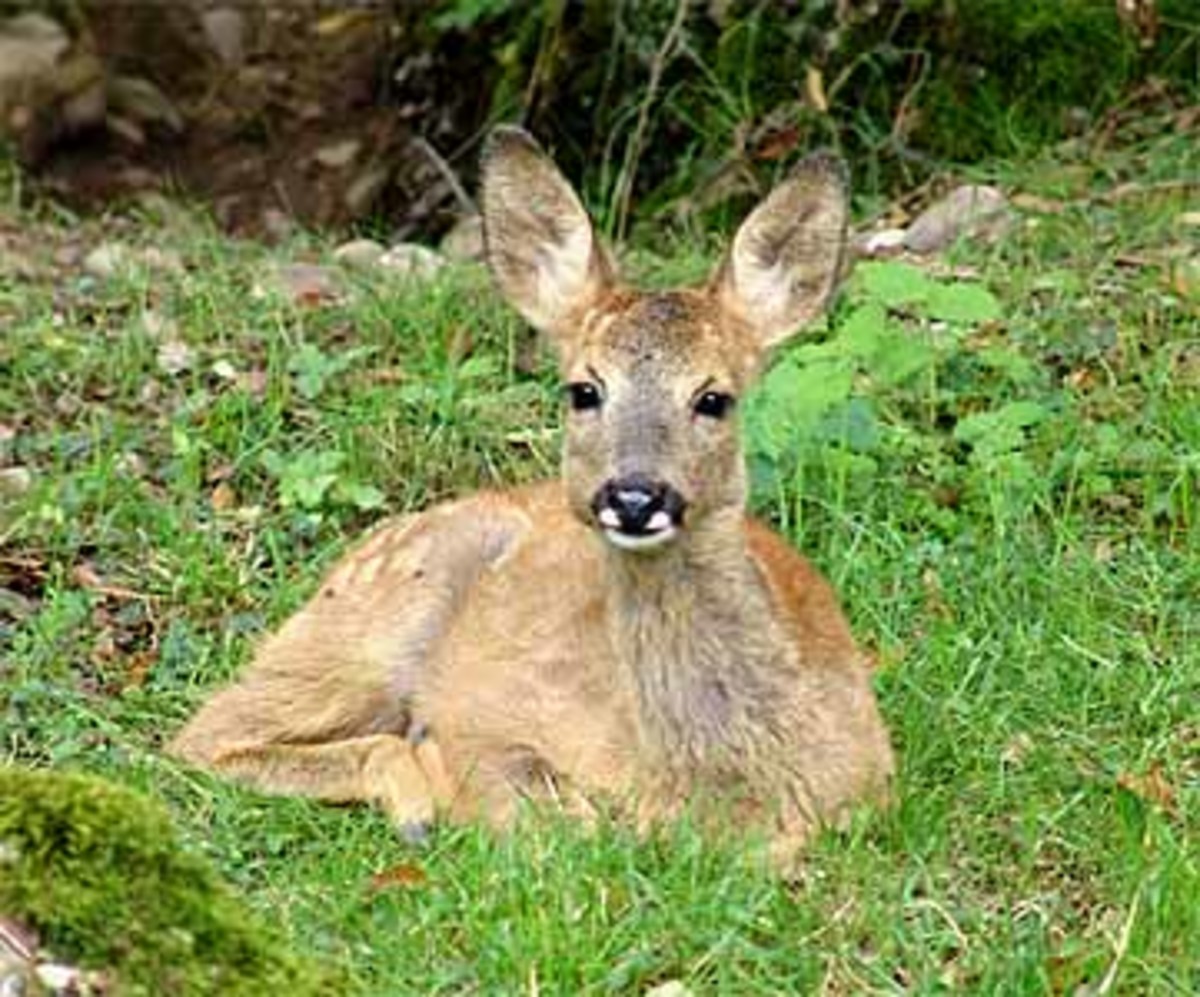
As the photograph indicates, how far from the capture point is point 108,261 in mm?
8711

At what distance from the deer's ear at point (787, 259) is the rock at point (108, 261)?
273 cm

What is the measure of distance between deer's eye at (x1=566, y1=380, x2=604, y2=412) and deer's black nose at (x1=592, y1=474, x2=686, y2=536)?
0.22 meters

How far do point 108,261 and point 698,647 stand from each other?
3317 mm

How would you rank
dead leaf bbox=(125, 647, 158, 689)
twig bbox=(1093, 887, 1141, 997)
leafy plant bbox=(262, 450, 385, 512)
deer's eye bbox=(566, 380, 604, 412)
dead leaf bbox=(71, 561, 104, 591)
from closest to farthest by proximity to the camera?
twig bbox=(1093, 887, 1141, 997) → deer's eye bbox=(566, 380, 604, 412) → dead leaf bbox=(125, 647, 158, 689) → dead leaf bbox=(71, 561, 104, 591) → leafy plant bbox=(262, 450, 385, 512)

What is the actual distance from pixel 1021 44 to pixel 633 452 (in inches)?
155

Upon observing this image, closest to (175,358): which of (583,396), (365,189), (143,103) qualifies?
(583,396)

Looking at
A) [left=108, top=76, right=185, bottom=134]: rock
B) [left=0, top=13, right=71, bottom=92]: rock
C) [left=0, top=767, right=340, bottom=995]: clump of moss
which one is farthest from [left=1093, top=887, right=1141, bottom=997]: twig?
[left=108, top=76, right=185, bottom=134]: rock

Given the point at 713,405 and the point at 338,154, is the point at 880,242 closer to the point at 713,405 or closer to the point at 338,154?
the point at 713,405

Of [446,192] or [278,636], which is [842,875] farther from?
[446,192]

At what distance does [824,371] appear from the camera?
7.18m

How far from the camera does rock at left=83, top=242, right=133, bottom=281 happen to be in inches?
337

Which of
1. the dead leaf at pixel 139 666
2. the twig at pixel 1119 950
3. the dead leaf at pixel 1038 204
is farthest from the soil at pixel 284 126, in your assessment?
the twig at pixel 1119 950

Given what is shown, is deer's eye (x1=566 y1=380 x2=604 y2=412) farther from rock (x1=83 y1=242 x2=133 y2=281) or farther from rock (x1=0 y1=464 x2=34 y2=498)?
rock (x1=83 y1=242 x2=133 y2=281)

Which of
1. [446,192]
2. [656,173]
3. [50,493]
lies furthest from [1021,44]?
[50,493]
